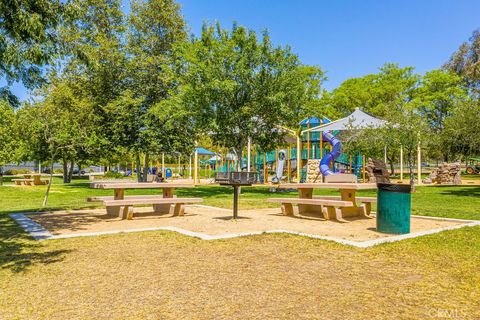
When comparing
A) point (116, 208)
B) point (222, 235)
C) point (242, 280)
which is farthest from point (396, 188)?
point (116, 208)

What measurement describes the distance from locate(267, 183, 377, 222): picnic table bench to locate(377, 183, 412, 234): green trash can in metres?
1.19

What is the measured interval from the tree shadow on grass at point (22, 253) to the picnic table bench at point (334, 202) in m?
5.17

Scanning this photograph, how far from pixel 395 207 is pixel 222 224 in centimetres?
341

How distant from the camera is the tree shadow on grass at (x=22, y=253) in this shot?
5.09 m

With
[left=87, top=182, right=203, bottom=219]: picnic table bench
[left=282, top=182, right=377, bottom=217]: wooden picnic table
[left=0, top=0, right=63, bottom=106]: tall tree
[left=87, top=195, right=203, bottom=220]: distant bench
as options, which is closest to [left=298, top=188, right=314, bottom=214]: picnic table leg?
[left=282, top=182, right=377, bottom=217]: wooden picnic table

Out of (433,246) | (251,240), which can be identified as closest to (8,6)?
(251,240)

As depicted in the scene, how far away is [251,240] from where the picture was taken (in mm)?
6566

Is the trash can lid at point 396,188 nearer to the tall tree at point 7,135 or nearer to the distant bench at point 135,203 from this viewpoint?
the distant bench at point 135,203

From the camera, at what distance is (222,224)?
Answer: 8523 mm

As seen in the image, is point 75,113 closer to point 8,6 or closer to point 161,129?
point 161,129

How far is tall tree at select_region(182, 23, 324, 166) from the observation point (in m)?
18.6

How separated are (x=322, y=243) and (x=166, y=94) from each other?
18.4 meters

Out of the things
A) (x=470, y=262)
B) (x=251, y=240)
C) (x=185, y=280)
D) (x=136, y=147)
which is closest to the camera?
(x=185, y=280)

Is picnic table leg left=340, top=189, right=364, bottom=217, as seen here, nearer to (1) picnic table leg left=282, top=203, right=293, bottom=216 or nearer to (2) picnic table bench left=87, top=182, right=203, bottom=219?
(1) picnic table leg left=282, top=203, right=293, bottom=216
